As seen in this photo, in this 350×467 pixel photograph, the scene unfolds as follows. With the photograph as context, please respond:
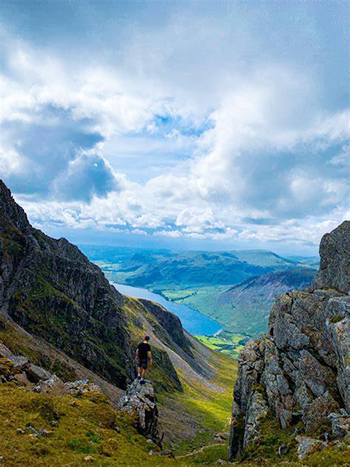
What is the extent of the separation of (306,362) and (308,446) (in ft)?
49.0

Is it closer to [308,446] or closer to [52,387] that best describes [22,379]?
[52,387]

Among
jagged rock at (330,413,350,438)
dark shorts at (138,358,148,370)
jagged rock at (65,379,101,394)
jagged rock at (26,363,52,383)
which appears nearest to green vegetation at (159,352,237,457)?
A: jagged rock at (65,379,101,394)

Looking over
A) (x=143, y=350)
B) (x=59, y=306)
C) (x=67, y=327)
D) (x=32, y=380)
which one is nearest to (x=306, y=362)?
(x=143, y=350)

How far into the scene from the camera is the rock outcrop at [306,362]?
3466 cm

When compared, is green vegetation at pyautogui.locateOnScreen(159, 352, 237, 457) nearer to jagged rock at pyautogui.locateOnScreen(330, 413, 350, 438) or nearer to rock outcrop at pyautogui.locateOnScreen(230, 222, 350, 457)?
rock outcrop at pyautogui.locateOnScreen(230, 222, 350, 457)

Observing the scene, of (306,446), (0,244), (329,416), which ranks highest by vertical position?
(0,244)

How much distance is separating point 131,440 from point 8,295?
107 m

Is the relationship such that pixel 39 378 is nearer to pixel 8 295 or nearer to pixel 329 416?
pixel 329 416

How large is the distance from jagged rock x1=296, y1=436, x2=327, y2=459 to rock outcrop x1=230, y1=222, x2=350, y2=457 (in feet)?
0.76

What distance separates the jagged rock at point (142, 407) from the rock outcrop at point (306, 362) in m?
13.5

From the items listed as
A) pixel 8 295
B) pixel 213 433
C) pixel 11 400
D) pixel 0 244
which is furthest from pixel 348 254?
pixel 0 244

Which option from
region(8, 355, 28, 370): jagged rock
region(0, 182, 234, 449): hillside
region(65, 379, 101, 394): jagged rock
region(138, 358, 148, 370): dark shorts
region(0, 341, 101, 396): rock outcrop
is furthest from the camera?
region(0, 182, 234, 449): hillside

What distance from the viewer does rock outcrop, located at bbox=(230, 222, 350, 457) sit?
1364 inches

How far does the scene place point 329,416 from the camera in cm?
3142
